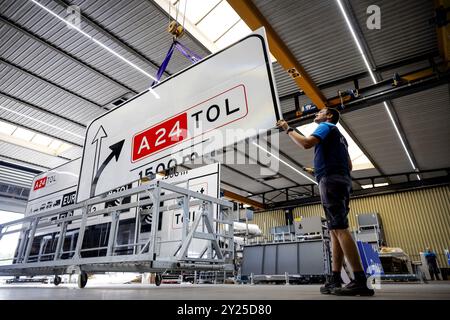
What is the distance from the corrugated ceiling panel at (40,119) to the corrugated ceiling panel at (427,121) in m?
11.7

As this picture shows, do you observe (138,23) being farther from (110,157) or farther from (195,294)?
(195,294)

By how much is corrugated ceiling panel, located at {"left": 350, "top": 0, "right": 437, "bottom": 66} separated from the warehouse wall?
11332 mm

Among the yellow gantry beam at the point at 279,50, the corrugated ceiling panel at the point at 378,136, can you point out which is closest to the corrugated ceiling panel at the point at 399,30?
the yellow gantry beam at the point at 279,50

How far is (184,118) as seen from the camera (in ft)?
5.76

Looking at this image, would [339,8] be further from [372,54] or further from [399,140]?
[399,140]

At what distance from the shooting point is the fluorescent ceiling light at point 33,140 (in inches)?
446

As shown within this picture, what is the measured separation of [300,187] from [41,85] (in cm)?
1456

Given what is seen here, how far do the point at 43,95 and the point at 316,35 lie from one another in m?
8.56

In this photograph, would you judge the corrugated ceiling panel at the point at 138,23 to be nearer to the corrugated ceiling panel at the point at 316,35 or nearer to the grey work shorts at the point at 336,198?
the corrugated ceiling panel at the point at 316,35

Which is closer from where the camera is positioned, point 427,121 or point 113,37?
point 113,37

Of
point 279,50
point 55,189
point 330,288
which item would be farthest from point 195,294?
point 279,50

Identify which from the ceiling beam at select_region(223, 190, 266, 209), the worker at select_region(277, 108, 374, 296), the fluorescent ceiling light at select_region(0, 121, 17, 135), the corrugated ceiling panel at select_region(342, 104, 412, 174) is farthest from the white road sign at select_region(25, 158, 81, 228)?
the ceiling beam at select_region(223, 190, 266, 209)

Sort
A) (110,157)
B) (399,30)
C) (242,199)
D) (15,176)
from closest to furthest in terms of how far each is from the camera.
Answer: (110,157), (399,30), (15,176), (242,199)

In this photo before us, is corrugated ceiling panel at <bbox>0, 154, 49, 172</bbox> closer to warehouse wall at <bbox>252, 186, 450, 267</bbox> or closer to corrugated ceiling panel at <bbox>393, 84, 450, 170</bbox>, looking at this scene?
corrugated ceiling panel at <bbox>393, 84, 450, 170</bbox>
